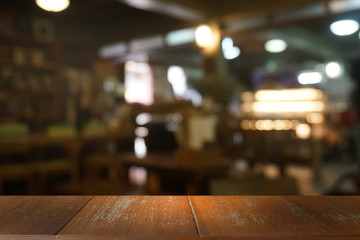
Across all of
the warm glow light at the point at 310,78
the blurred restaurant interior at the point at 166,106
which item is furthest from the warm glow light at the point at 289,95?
the warm glow light at the point at 310,78

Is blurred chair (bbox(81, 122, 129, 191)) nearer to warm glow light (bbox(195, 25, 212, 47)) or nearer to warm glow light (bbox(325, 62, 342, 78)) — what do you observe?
warm glow light (bbox(195, 25, 212, 47))

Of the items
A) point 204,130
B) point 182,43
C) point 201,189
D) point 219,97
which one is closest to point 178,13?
point 182,43

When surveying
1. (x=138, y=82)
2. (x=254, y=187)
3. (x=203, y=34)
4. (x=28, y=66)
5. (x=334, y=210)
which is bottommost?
(x=254, y=187)

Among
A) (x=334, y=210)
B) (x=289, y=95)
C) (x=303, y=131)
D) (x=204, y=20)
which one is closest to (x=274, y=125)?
(x=204, y=20)

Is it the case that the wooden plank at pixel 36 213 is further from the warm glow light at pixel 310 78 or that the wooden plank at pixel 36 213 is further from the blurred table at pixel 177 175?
the warm glow light at pixel 310 78

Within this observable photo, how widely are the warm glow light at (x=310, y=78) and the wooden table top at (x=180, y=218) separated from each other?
10.5 metres

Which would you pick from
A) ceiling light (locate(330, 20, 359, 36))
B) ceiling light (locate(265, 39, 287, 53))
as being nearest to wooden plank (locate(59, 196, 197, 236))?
ceiling light (locate(330, 20, 359, 36))

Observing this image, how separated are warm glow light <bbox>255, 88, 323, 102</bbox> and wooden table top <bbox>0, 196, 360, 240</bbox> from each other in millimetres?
9151

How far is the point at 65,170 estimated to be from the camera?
4.72 m

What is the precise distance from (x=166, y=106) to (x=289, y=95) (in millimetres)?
7163

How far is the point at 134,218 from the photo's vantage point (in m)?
0.70

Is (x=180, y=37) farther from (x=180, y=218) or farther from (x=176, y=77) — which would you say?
(x=180, y=218)

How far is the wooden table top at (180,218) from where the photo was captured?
0.60m

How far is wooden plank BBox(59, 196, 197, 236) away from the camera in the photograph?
619 mm
